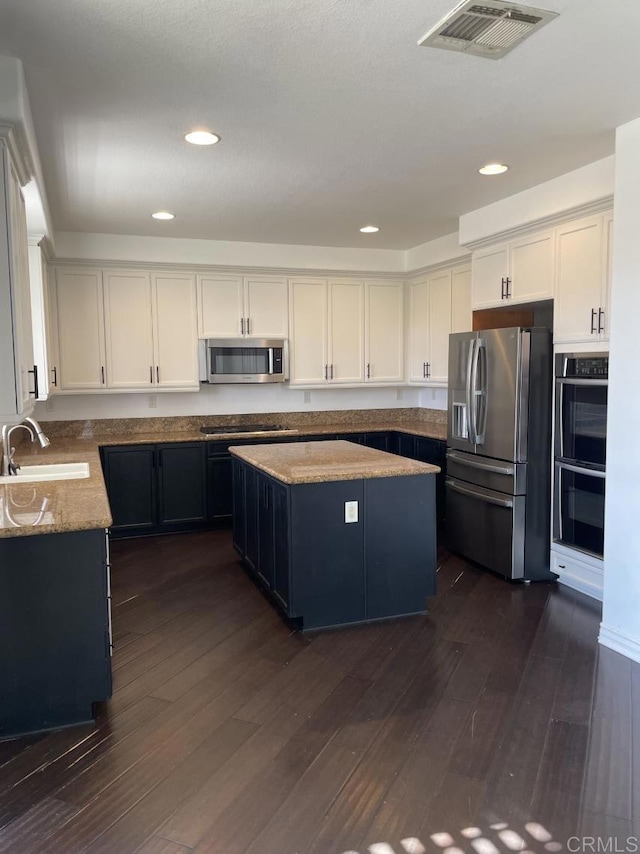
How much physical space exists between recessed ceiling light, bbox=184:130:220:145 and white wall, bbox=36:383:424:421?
316cm

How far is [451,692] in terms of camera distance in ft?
9.20

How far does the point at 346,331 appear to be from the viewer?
20.5ft

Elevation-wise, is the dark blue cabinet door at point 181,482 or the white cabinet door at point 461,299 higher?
the white cabinet door at point 461,299

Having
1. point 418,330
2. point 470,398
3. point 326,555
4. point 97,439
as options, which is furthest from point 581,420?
point 97,439

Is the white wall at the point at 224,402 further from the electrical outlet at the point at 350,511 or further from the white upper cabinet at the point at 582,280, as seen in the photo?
the electrical outlet at the point at 350,511

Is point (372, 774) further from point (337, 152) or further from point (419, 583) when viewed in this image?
point (337, 152)

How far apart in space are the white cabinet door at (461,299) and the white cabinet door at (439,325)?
63 millimetres

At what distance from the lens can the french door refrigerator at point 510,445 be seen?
407 cm

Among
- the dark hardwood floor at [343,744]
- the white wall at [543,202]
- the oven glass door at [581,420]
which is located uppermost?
the white wall at [543,202]

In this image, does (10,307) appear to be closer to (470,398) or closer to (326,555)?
(326,555)

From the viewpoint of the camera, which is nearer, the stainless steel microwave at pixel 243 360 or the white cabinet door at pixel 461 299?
the white cabinet door at pixel 461 299

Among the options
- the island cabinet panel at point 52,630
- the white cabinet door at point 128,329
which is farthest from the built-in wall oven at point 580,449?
the white cabinet door at point 128,329

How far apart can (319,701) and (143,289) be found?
159 inches

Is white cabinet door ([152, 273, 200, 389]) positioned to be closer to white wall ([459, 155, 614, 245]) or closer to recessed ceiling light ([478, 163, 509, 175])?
white wall ([459, 155, 614, 245])
